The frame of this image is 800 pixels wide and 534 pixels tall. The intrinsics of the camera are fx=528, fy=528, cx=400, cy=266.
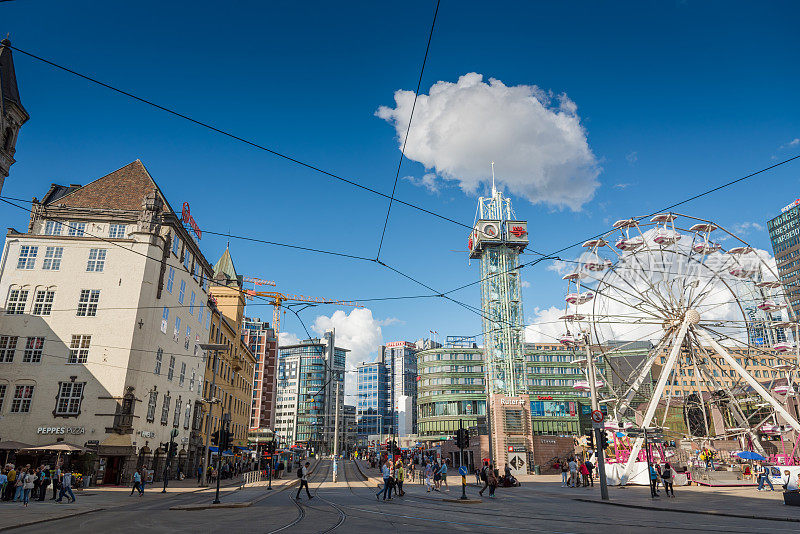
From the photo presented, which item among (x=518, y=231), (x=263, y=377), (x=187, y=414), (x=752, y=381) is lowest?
(x=187, y=414)

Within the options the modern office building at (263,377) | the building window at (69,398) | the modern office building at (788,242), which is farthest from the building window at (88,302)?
the modern office building at (788,242)

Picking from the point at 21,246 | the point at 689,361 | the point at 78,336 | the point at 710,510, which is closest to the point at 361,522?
the point at 710,510

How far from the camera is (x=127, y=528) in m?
15.3

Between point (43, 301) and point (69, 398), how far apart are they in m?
8.01

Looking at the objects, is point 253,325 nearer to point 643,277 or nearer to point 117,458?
point 117,458

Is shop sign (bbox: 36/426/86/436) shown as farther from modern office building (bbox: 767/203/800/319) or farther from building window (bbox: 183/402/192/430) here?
modern office building (bbox: 767/203/800/319)

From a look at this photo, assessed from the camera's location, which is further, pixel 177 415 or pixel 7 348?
pixel 177 415

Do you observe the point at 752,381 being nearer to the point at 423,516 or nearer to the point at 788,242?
the point at 423,516

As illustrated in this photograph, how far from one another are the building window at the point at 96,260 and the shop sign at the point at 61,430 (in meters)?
11.8

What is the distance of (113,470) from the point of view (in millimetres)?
38375

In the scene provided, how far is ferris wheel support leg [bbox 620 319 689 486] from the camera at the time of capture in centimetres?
3434

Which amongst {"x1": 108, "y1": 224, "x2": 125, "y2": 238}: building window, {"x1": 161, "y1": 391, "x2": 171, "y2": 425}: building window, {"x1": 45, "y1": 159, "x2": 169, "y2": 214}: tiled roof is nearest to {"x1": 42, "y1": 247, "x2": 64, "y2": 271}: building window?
{"x1": 108, "y1": 224, "x2": 125, "y2": 238}: building window

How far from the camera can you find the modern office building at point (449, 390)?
115125 mm

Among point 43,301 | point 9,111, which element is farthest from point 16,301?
point 9,111
